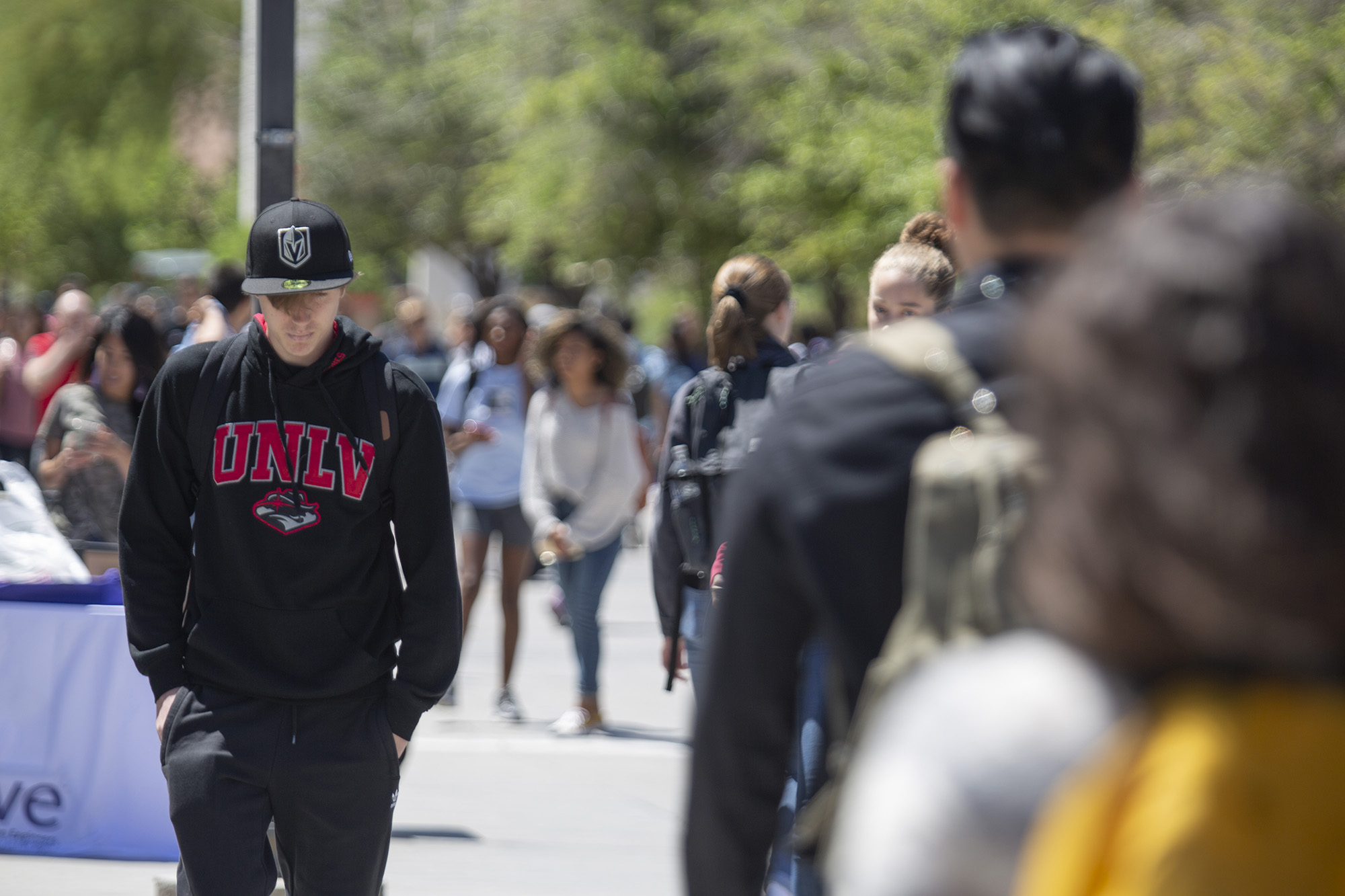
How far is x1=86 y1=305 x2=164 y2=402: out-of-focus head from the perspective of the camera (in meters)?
7.24

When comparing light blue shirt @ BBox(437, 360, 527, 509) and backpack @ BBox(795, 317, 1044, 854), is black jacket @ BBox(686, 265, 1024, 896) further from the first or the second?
light blue shirt @ BBox(437, 360, 527, 509)

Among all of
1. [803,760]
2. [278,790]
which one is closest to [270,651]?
[278,790]

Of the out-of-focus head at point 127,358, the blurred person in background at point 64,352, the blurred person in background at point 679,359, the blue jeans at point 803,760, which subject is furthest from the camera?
the blurred person in background at point 679,359

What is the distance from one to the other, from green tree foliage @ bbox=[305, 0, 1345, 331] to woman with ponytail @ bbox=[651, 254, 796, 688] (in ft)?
20.8

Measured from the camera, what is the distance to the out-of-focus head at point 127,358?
7.24 meters

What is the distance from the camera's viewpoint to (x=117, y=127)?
36.9 metres

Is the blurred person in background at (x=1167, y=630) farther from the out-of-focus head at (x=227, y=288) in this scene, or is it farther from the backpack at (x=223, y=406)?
the out-of-focus head at (x=227, y=288)

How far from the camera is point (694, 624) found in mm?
5570

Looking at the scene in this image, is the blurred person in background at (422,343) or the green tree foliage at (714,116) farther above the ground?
the green tree foliage at (714,116)

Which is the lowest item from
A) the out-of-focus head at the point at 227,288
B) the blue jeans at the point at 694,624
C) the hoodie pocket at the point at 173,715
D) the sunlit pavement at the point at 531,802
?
the sunlit pavement at the point at 531,802

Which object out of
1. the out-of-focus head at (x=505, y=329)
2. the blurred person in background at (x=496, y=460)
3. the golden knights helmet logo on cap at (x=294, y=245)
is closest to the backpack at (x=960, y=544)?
the golden knights helmet logo on cap at (x=294, y=245)

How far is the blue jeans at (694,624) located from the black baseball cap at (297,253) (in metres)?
2.07

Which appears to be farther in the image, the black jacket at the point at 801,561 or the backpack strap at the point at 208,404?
the backpack strap at the point at 208,404

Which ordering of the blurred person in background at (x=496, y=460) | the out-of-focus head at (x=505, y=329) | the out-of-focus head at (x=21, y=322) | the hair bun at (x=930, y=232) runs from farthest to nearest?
Answer: 1. the out-of-focus head at (x=21, y=322)
2. the out-of-focus head at (x=505, y=329)
3. the blurred person in background at (x=496, y=460)
4. the hair bun at (x=930, y=232)
